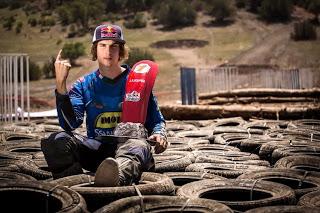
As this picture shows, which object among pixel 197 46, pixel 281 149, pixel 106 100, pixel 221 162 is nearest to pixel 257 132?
pixel 281 149

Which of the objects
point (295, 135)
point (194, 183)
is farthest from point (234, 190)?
point (295, 135)

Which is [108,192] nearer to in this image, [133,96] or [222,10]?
[133,96]

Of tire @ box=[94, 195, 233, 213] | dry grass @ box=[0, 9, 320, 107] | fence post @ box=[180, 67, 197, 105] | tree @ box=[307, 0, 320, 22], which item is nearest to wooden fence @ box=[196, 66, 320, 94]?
fence post @ box=[180, 67, 197, 105]

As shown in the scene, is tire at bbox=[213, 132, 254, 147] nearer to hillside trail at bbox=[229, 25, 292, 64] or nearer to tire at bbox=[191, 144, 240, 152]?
tire at bbox=[191, 144, 240, 152]

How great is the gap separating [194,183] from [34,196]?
1342mm

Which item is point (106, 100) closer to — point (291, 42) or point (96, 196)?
point (96, 196)

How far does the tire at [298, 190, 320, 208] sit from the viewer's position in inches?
124

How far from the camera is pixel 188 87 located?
57.3ft

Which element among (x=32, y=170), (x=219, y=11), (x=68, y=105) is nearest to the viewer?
(x=68, y=105)

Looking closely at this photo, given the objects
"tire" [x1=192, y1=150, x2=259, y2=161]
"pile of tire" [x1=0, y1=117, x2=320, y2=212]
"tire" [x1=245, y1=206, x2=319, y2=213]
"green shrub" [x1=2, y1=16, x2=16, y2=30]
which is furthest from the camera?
"green shrub" [x1=2, y1=16, x2=16, y2=30]

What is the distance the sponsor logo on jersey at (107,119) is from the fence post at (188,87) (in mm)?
12947

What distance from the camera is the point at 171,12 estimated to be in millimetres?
69062

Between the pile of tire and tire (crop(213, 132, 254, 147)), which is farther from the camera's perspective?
tire (crop(213, 132, 254, 147))

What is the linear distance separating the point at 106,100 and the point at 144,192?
1.14 m
